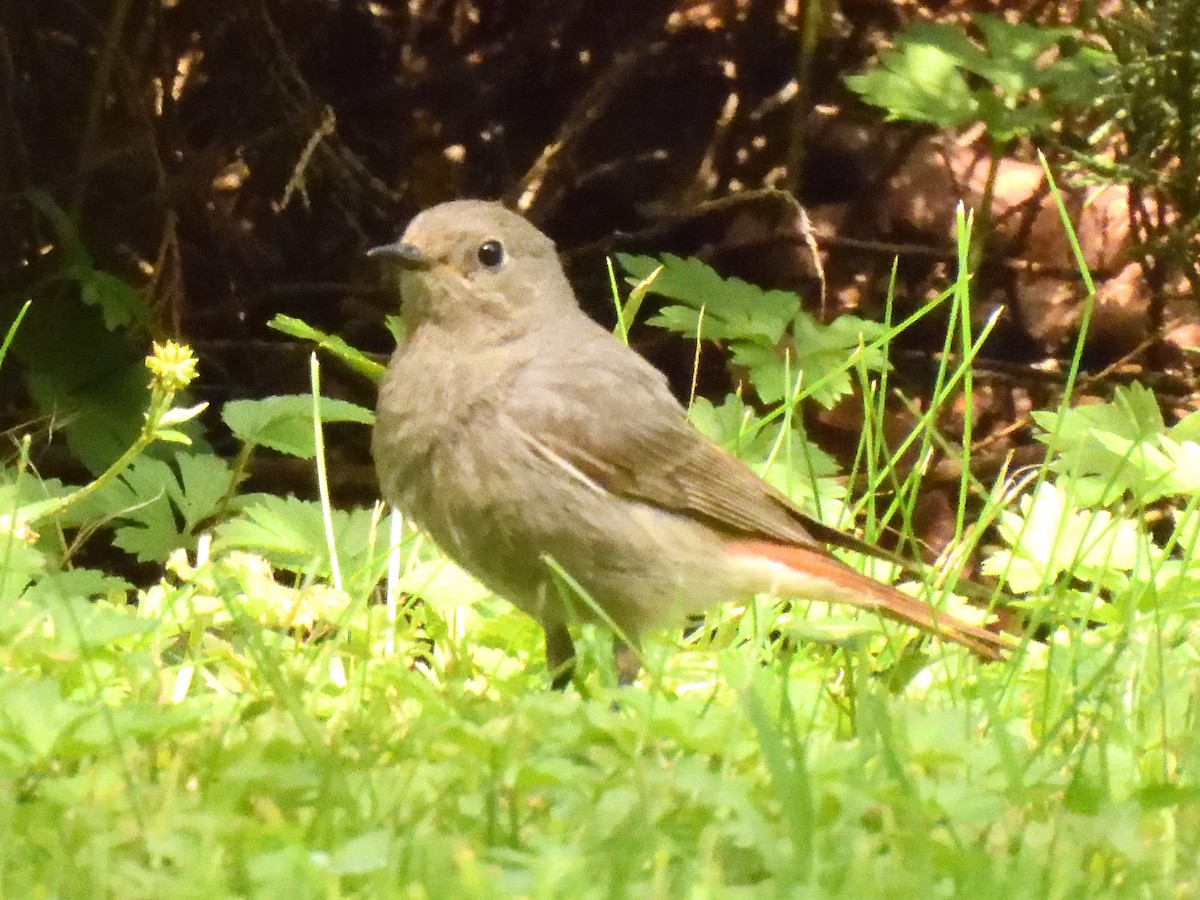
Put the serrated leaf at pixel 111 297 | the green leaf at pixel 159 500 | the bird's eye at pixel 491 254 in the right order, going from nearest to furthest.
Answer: the bird's eye at pixel 491 254 < the green leaf at pixel 159 500 < the serrated leaf at pixel 111 297

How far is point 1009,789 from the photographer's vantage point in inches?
92.7

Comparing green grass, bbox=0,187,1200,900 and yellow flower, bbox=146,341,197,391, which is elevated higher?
yellow flower, bbox=146,341,197,391

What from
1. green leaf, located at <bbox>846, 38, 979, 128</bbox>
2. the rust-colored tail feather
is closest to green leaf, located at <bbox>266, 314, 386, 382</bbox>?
the rust-colored tail feather

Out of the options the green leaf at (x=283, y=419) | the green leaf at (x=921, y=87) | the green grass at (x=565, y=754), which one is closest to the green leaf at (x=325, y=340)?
the green leaf at (x=283, y=419)

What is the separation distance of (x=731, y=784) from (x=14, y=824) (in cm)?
93

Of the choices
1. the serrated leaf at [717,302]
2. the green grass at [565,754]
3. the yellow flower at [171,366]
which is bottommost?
the green grass at [565,754]

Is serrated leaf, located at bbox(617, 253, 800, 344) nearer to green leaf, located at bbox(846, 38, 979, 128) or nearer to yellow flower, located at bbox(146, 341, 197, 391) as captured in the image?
green leaf, located at bbox(846, 38, 979, 128)

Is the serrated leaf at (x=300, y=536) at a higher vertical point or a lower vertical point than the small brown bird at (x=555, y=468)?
lower

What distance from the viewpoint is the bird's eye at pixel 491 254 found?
3.65 m

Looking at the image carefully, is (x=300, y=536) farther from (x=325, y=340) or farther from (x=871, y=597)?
(x=871, y=597)

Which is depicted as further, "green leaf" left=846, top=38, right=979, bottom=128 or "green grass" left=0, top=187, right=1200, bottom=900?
"green leaf" left=846, top=38, right=979, bottom=128

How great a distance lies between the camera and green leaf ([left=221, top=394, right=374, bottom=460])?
3900 mm

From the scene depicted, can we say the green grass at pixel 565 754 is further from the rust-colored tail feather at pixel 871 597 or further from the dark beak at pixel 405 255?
the dark beak at pixel 405 255

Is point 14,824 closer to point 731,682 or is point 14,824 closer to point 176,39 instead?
point 731,682
